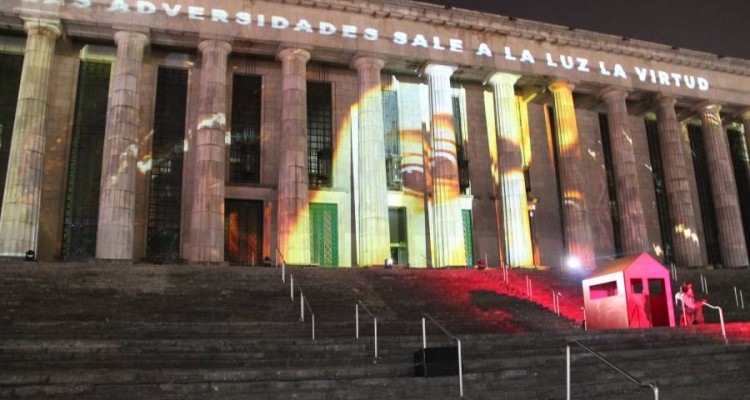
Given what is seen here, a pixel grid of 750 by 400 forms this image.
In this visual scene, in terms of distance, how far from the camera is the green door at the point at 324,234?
28.0 metres

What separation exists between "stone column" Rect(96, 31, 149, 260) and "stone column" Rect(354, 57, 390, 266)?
8.83 m

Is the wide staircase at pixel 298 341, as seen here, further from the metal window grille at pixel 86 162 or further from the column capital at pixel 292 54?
the column capital at pixel 292 54

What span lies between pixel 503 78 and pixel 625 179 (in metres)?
7.72

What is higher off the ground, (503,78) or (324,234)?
(503,78)

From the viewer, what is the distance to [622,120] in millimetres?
30734

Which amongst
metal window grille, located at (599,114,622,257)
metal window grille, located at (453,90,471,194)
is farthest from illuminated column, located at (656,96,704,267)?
metal window grille, located at (453,90,471,194)

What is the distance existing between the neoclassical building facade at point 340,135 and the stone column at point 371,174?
0.09 meters

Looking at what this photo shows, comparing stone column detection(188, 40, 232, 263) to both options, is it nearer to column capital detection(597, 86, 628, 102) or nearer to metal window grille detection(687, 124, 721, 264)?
column capital detection(597, 86, 628, 102)

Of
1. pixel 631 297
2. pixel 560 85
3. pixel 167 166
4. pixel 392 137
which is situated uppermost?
pixel 560 85

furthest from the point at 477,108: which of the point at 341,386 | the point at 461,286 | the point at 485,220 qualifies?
the point at 341,386

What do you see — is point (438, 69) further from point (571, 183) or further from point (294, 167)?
point (294, 167)

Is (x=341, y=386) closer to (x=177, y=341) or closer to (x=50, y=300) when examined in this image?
(x=177, y=341)

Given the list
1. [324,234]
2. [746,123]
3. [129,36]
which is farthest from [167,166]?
[746,123]

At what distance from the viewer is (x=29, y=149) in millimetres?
22656
